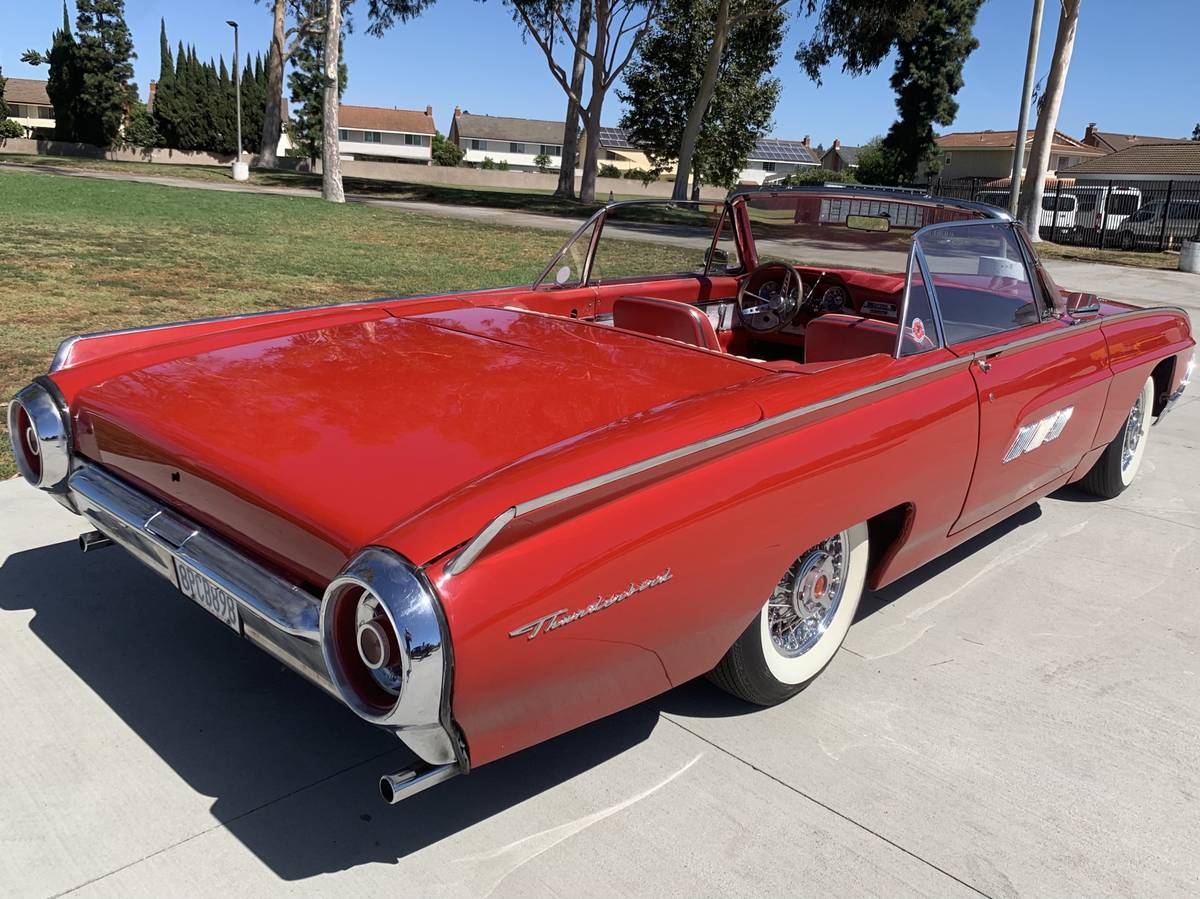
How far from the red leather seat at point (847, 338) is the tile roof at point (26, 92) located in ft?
304

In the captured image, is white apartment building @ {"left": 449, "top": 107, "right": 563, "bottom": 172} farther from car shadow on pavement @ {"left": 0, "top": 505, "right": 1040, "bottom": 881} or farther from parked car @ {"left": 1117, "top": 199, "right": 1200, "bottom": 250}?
car shadow on pavement @ {"left": 0, "top": 505, "right": 1040, "bottom": 881}

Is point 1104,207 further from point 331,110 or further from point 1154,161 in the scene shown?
point 1154,161

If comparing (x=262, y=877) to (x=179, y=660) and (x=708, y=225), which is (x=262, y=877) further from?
(x=708, y=225)

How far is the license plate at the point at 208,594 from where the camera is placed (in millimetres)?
2244

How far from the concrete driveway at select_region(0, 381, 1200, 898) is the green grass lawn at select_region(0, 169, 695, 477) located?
7.18 feet

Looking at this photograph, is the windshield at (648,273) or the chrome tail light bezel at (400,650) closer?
the chrome tail light bezel at (400,650)

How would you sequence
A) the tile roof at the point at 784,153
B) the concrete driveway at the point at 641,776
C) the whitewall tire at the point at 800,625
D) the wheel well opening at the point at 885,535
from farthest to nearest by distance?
the tile roof at the point at 784,153, the wheel well opening at the point at 885,535, the whitewall tire at the point at 800,625, the concrete driveway at the point at 641,776

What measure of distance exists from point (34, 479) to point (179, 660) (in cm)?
69

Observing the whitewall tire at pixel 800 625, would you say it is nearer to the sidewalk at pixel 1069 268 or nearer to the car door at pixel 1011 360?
the car door at pixel 1011 360

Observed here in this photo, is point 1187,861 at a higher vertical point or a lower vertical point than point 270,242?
lower

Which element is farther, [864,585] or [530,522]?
[864,585]

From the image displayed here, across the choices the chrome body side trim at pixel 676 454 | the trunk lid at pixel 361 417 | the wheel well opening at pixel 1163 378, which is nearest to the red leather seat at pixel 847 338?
the chrome body side trim at pixel 676 454

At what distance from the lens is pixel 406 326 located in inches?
136

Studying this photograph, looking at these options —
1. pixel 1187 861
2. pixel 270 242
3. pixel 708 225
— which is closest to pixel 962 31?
pixel 270 242
